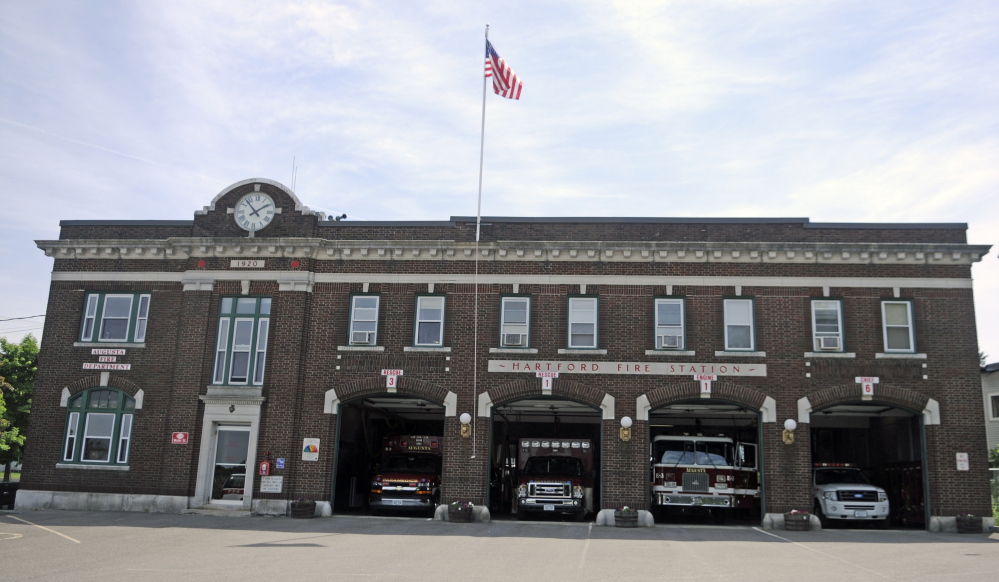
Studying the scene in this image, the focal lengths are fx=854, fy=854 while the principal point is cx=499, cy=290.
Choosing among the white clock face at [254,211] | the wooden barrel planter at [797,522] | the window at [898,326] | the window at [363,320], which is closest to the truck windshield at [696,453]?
the wooden barrel planter at [797,522]

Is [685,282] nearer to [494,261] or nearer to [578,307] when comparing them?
[578,307]

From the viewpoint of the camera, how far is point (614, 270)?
25578 millimetres

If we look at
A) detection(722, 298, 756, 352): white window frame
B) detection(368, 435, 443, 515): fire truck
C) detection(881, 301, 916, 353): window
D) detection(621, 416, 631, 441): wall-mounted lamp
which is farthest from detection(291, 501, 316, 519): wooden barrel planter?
detection(881, 301, 916, 353): window

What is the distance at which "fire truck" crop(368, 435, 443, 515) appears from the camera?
25.5 metres

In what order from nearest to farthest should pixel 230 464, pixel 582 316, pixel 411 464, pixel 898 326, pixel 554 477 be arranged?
pixel 898 326, pixel 554 477, pixel 582 316, pixel 230 464, pixel 411 464

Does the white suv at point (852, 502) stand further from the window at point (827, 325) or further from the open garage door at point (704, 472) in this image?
the window at point (827, 325)

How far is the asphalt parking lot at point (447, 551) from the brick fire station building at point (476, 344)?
6.70 ft

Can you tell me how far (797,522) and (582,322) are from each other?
8012 millimetres

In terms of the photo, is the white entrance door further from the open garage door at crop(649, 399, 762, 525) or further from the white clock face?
the open garage door at crop(649, 399, 762, 525)

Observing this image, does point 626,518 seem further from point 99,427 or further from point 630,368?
point 99,427

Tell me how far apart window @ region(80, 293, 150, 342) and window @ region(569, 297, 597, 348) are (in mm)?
13245

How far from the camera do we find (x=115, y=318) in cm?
2688

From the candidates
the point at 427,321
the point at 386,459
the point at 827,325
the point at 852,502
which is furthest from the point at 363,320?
the point at 852,502

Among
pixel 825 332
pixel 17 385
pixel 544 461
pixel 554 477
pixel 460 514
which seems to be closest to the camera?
pixel 460 514
